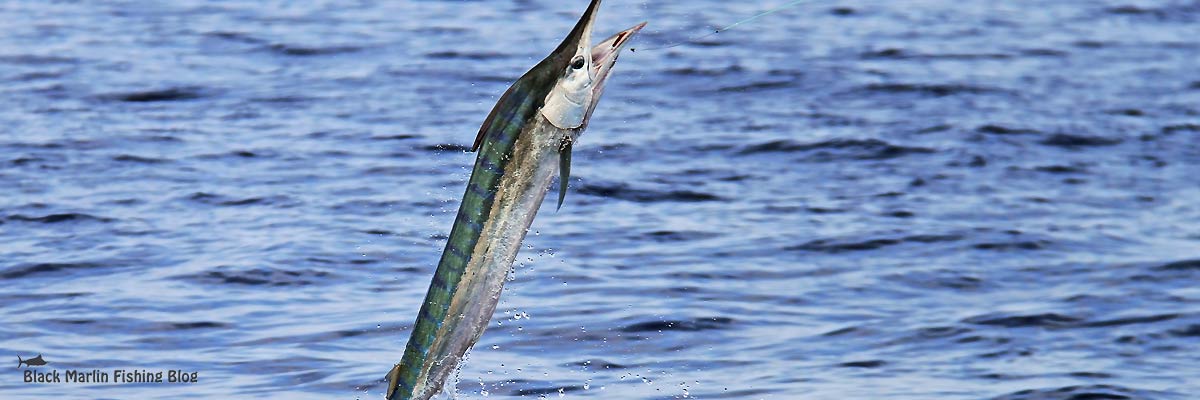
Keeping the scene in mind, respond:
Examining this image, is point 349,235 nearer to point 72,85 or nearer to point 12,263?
point 12,263

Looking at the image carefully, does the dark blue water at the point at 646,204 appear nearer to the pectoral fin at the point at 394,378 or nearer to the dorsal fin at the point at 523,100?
the pectoral fin at the point at 394,378

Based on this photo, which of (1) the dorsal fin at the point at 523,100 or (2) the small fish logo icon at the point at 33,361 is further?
(2) the small fish logo icon at the point at 33,361

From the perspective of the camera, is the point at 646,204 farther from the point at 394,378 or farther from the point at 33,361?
the point at 394,378

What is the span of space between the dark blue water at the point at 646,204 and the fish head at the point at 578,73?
9.76 feet

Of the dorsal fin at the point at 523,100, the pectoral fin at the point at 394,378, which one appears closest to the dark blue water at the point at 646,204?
the pectoral fin at the point at 394,378

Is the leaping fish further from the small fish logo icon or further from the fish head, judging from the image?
the small fish logo icon

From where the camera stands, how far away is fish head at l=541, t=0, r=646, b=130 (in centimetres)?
571

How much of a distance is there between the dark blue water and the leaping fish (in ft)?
7.95

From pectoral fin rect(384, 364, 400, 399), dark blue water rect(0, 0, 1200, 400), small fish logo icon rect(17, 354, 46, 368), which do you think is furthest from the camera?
dark blue water rect(0, 0, 1200, 400)

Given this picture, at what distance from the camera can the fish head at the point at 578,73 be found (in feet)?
18.7

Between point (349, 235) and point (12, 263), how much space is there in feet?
6.62

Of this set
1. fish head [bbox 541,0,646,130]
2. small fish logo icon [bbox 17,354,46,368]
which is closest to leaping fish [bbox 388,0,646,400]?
fish head [bbox 541,0,646,130]

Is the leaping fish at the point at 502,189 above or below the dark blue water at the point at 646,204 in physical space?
above

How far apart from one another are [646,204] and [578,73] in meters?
6.93
